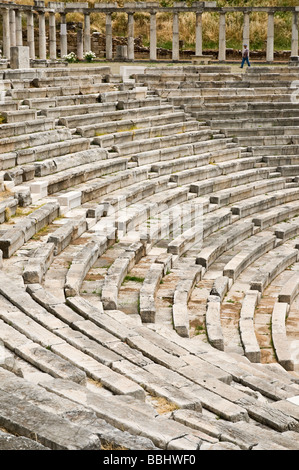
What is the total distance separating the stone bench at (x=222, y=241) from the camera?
16328 mm

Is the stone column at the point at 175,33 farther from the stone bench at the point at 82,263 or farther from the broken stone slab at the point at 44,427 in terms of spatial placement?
the broken stone slab at the point at 44,427

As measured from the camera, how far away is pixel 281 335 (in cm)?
1330

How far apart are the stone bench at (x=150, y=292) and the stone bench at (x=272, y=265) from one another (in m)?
2.15

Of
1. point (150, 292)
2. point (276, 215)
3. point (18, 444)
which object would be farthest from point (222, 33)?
point (18, 444)

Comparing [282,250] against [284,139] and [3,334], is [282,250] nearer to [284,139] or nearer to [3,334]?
[284,139]

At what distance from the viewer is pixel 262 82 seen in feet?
93.1

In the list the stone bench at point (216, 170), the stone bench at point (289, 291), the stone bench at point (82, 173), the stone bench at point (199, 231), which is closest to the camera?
the stone bench at point (289, 291)

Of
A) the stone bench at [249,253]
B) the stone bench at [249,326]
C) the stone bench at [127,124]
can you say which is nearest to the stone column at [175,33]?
the stone bench at [127,124]

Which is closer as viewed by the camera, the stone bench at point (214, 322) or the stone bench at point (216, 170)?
the stone bench at point (214, 322)

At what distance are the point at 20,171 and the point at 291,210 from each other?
8068mm

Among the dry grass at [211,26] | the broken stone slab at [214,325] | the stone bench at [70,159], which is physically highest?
the dry grass at [211,26]

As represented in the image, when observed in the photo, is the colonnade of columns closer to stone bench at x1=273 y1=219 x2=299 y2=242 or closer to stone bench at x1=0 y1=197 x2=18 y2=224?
stone bench at x1=273 y1=219 x2=299 y2=242

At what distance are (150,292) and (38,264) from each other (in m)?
2.12
